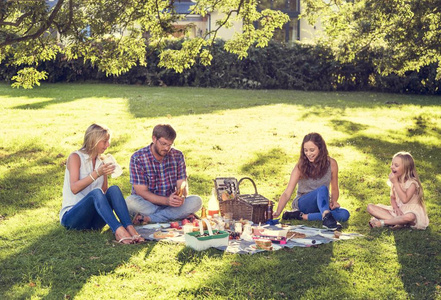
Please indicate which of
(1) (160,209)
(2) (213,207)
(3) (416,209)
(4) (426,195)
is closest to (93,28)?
(1) (160,209)

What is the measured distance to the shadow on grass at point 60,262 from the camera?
16.8ft

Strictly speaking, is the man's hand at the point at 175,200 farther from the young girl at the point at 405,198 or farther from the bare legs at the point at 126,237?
the young girl at the point at 405,198

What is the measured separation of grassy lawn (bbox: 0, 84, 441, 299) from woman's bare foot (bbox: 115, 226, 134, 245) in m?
0.13

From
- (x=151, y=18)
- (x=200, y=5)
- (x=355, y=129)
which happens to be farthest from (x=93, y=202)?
(x=355, y=129)

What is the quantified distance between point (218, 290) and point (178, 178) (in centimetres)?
270

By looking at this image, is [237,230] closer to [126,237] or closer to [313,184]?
[126,237]

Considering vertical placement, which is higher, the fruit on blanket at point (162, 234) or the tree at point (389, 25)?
the tree at point (389, 25)

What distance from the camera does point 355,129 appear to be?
14.7 meters

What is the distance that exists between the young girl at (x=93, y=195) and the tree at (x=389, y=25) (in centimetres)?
616

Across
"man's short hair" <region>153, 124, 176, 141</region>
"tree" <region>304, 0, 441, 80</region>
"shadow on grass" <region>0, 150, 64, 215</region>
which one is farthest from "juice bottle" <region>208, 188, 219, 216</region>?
"tree" <region>304, 0, 441, 80</region>

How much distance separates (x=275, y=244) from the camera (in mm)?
6387

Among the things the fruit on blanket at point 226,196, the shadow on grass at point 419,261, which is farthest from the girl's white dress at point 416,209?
the fruit on blanket at point 226,196

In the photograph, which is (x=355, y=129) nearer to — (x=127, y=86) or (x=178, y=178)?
(x=178, y=178)

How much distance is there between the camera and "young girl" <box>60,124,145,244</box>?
648 centimetres
